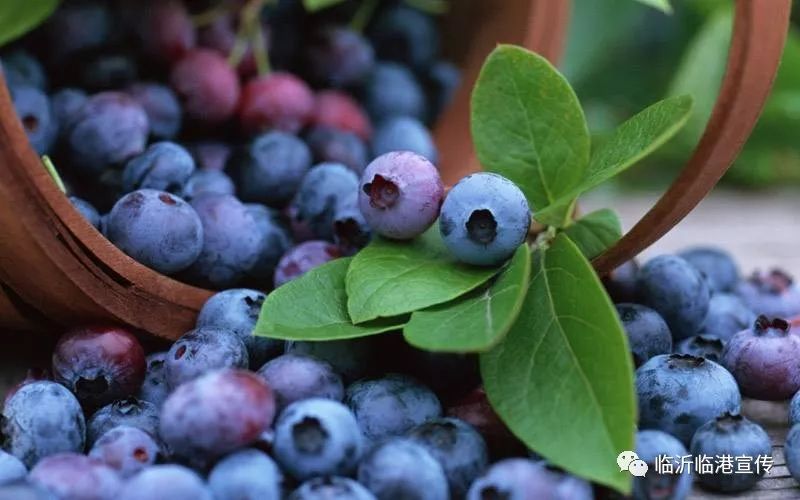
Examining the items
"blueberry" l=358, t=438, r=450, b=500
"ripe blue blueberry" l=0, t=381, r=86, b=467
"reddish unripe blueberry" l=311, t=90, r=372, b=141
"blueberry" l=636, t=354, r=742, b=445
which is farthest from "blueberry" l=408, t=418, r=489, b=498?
"reddish unripe blueberry" l=311, t=90, r=372, b=141

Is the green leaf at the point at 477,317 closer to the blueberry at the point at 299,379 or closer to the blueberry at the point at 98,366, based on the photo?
the blueberry at the point at 299,379

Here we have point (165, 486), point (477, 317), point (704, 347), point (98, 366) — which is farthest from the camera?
point (704, 347)

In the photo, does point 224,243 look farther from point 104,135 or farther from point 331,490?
point 331,490

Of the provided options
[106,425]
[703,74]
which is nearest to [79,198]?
[106,425]

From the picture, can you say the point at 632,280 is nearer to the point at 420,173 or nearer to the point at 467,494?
the point at 420,173

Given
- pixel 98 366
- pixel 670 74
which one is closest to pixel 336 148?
pixel 98 366

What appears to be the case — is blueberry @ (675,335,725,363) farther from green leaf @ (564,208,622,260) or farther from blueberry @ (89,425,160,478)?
blueberry @ (89,425,160,478)
